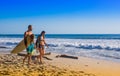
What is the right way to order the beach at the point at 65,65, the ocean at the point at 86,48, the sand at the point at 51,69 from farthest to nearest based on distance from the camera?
the ocean at the point at 86,48 → the beach at the point at 65,65 → the sand at the point at 51,69

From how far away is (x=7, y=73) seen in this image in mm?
7723

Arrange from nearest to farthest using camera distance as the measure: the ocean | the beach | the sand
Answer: the sand
the beach
the ocean

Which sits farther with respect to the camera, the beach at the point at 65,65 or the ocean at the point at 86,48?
the ocean at the point at 86,48

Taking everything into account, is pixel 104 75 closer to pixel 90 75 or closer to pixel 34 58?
pixel 90 75

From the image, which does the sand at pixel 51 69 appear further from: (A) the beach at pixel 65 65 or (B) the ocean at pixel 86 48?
(B) the ocean at pixel 86 48

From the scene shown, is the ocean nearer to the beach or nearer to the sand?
the beach

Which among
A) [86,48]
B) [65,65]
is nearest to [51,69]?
[65,65]

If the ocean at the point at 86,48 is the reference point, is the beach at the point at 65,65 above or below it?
above

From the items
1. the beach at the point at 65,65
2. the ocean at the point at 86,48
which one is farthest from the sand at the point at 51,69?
the ocean at the point at 86,48

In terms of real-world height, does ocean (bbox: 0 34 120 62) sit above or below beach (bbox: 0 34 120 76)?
below

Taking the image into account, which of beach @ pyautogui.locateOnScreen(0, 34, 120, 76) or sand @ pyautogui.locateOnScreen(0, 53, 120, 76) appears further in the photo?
beach @ pyautogui.locateOnScreen(0, 34, 120, 76)

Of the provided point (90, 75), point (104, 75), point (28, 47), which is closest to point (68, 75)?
point (90, 75)

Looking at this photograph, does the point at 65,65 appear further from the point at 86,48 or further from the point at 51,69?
the point at 86,48

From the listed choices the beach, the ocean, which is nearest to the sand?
the beach
